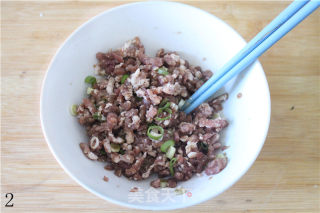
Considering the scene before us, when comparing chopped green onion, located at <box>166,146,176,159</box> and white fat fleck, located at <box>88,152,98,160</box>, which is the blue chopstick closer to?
chopped green onion, located at <box>166,146,176,159</box>

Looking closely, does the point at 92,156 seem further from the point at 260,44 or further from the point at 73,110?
the point at 260,44

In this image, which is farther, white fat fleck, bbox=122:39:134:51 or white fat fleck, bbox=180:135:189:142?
white fat fleck, bbox=122:39:134:51

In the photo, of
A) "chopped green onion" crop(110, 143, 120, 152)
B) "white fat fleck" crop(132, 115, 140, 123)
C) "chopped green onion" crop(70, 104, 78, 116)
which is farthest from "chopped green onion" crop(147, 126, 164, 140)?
"chopped green onion" crop(70, 104, 78, 116)

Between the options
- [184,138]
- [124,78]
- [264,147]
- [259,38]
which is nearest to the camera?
[259,38]

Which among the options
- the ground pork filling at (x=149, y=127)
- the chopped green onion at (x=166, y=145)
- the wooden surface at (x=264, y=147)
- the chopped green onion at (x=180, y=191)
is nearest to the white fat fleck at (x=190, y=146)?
the ground pork filling at (x=149, y=127)

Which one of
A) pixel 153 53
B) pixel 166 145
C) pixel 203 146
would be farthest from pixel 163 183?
pixel 153 53

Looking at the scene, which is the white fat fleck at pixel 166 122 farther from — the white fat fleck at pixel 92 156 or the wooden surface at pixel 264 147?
the wooden surface at pixel 264 147
